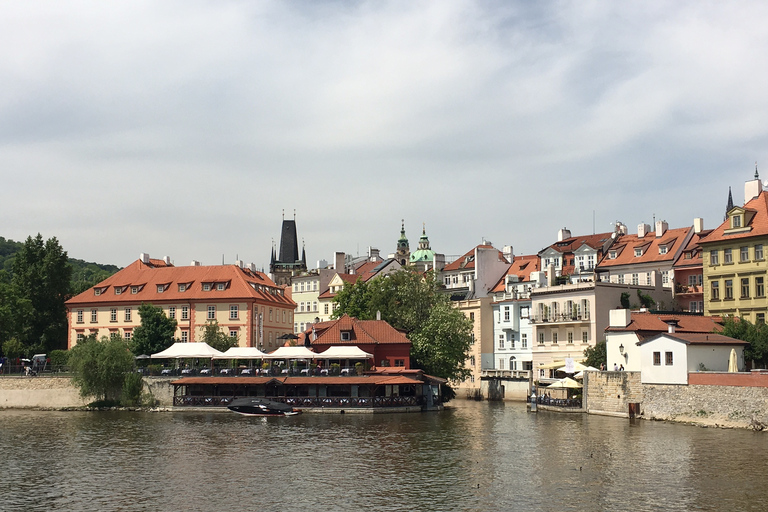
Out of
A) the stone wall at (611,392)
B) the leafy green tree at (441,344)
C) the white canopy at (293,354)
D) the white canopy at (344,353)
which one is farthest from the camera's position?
the leafy green tree at (441,344)

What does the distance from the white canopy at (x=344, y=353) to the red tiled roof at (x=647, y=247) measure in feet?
100

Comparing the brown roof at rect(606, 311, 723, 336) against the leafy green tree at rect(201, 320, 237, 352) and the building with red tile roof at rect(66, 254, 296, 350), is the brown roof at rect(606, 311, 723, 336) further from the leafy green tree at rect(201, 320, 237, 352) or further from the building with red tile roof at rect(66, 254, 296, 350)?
the building with red tile roof at rect(66, 254, 296, 350)

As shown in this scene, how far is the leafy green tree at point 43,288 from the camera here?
94.9 metres

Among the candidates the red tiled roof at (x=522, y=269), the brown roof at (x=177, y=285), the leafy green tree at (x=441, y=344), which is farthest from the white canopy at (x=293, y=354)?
the red tiled roof at (x=522, y=269)

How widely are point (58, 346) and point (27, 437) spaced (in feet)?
152

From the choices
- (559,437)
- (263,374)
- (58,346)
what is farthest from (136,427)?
(58,346)

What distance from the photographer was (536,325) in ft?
266

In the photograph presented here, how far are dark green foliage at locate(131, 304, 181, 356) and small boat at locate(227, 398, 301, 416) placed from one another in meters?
18.7

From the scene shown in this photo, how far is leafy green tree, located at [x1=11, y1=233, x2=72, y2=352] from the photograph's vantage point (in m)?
94.9

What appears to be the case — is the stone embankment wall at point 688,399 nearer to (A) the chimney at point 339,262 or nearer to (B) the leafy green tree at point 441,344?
(B) the leafy green tree at point 441,344

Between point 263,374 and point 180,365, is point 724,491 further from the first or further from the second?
point 180,365

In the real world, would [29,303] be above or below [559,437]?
above

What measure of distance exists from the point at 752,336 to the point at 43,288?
72712 mm

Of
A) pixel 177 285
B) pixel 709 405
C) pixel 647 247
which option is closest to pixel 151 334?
Result: pixel 177 285
